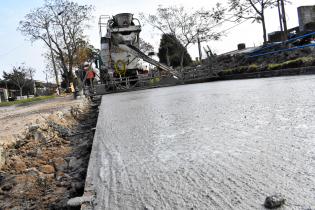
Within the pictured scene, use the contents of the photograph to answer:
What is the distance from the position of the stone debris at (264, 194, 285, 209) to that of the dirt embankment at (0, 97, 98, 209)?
1.25m

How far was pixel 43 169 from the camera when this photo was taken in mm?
3492

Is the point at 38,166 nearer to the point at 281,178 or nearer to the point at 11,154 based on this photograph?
the point at 11,154

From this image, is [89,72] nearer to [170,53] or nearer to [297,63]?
[297,63]

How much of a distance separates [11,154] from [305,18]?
35739mm

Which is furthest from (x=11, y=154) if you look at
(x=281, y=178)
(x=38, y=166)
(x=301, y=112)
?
(x=301, y=112)

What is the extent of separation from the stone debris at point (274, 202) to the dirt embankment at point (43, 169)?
4.10ft

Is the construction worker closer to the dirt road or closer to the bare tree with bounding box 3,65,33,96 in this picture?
the dirt road

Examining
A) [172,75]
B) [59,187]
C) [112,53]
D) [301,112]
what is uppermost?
[112,53]

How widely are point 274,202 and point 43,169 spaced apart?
2.53 meters

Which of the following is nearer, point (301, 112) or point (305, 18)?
point (301, 112)

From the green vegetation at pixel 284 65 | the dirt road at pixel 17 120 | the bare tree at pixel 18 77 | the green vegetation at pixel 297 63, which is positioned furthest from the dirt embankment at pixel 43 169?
the bare tree at pixel 18 77

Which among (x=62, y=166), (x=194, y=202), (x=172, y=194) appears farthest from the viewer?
(x=62, y=166)

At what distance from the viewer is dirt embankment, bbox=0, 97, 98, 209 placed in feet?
8.41

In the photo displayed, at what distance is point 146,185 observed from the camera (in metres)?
2.23
